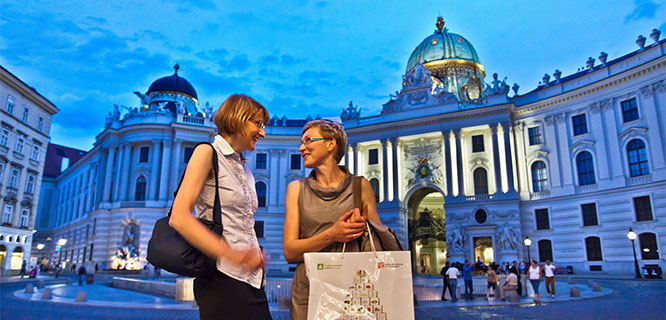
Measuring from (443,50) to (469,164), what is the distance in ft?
57.3

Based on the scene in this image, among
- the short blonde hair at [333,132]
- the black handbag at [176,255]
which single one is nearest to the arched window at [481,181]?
the short blonde hair at [333,132]

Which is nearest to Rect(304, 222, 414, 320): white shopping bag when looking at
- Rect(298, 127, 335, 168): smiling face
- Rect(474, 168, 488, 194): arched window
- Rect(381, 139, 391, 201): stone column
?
Rect(298, 127, 335, 168): smiling face

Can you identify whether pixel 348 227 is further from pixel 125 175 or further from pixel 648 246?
pixel 125 175

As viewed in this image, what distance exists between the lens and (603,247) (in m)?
32.5

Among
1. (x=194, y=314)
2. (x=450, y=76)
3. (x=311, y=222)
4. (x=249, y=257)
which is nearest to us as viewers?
(x=249, y=257)

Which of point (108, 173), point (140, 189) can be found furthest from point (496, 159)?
point (108, 173)

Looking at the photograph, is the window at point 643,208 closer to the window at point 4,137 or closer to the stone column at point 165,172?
the stone column at point 165,172

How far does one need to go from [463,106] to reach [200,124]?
27.7 m

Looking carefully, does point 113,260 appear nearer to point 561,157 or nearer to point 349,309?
point 561,157

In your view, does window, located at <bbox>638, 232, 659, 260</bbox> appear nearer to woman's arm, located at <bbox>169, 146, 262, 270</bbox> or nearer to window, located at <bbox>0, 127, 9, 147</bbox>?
woman's arm, located at <bbox>169, 146, 262, 270</bbox>

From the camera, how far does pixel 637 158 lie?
32.2m

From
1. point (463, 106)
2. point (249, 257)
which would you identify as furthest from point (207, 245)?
point (463, 106)

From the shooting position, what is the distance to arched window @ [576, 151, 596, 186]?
35000mm

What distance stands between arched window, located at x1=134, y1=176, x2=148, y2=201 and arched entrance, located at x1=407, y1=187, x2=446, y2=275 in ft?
90.9
